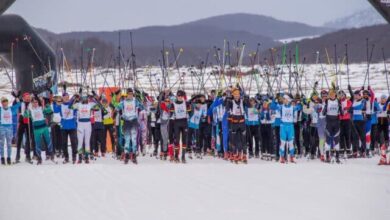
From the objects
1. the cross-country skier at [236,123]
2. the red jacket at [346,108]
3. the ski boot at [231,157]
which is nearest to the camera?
the cross-country skier at [236,123]

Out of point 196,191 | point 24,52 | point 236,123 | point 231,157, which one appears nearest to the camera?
point 196,191

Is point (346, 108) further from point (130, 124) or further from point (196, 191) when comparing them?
point (196, 191)

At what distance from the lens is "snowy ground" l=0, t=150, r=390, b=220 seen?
27.4ft

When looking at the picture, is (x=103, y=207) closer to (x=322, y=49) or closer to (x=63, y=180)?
(x=63, y=180)

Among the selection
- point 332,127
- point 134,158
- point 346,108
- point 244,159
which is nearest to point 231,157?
point 244,159

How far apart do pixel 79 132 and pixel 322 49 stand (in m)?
89.9

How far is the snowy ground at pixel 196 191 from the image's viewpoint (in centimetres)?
835

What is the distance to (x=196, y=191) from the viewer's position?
998 cm

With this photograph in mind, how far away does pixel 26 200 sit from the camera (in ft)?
30.3

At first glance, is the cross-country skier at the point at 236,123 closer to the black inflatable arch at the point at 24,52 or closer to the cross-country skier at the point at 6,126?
the cross-country skier at the point at 6,126

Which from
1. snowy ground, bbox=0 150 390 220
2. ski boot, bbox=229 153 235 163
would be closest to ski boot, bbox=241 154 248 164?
ski boot, bbox=229 153 235 163

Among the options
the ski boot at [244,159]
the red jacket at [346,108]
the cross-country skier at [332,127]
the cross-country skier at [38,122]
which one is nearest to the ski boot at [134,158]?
the cross-country skier at [38,122]

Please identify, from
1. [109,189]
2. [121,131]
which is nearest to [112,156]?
[121,131]

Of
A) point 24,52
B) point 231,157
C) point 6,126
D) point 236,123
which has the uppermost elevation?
point 24,52
